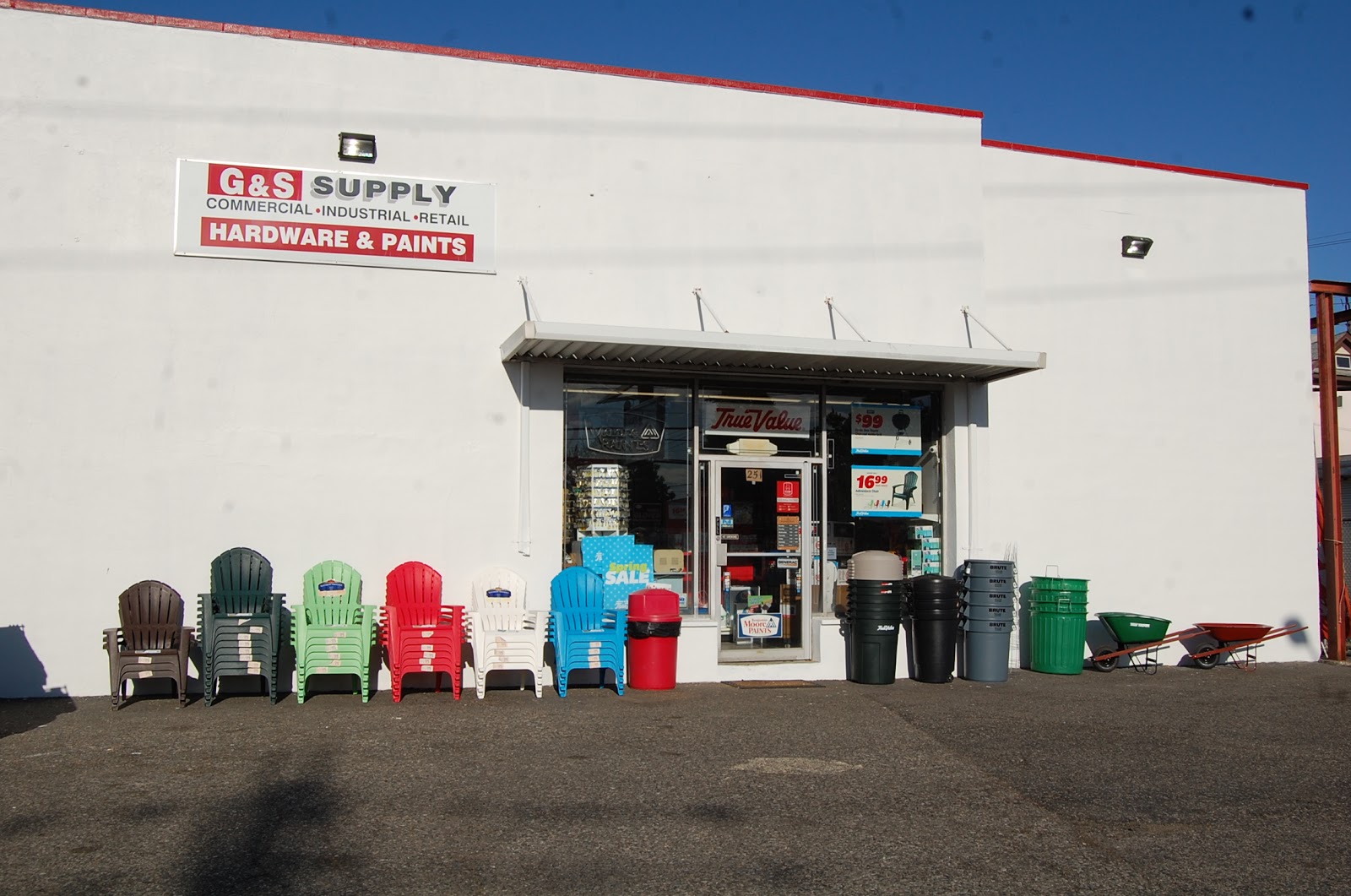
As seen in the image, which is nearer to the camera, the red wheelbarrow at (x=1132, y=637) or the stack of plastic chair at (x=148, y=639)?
the stack of plastic chair at (x=148, y=639)

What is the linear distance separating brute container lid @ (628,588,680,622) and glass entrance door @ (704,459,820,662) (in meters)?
1.01

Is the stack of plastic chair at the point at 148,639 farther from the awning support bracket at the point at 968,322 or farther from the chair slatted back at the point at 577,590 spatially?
the awning support bracket at the point at 968,322

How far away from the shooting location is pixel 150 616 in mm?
9625

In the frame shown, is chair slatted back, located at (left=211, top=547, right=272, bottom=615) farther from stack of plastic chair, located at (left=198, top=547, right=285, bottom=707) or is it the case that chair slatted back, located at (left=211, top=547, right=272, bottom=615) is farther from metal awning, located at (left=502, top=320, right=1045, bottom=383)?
metal awning, located at (left=502, top=320, right=1045, bottom=383)

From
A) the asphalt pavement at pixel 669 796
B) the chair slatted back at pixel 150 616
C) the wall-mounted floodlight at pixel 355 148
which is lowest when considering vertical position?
the asphalt pavement at pixel 669 796

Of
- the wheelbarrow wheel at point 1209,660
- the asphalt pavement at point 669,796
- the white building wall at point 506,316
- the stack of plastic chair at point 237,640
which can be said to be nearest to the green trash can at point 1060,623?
the white building wall at point 506,316

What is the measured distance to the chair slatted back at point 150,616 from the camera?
9.47m

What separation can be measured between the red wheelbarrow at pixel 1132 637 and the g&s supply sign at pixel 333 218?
7623 millimetres

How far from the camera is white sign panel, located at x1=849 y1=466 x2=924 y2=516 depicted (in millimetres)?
12180

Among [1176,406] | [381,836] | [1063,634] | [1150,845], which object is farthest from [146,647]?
[1176,406]

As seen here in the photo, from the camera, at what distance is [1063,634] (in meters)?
12.0

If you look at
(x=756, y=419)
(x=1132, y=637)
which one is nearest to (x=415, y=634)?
(x=756, y=419)

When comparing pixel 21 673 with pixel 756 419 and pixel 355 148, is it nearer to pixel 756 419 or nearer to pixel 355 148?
pixel 355 148

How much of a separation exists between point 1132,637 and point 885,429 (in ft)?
11.5
